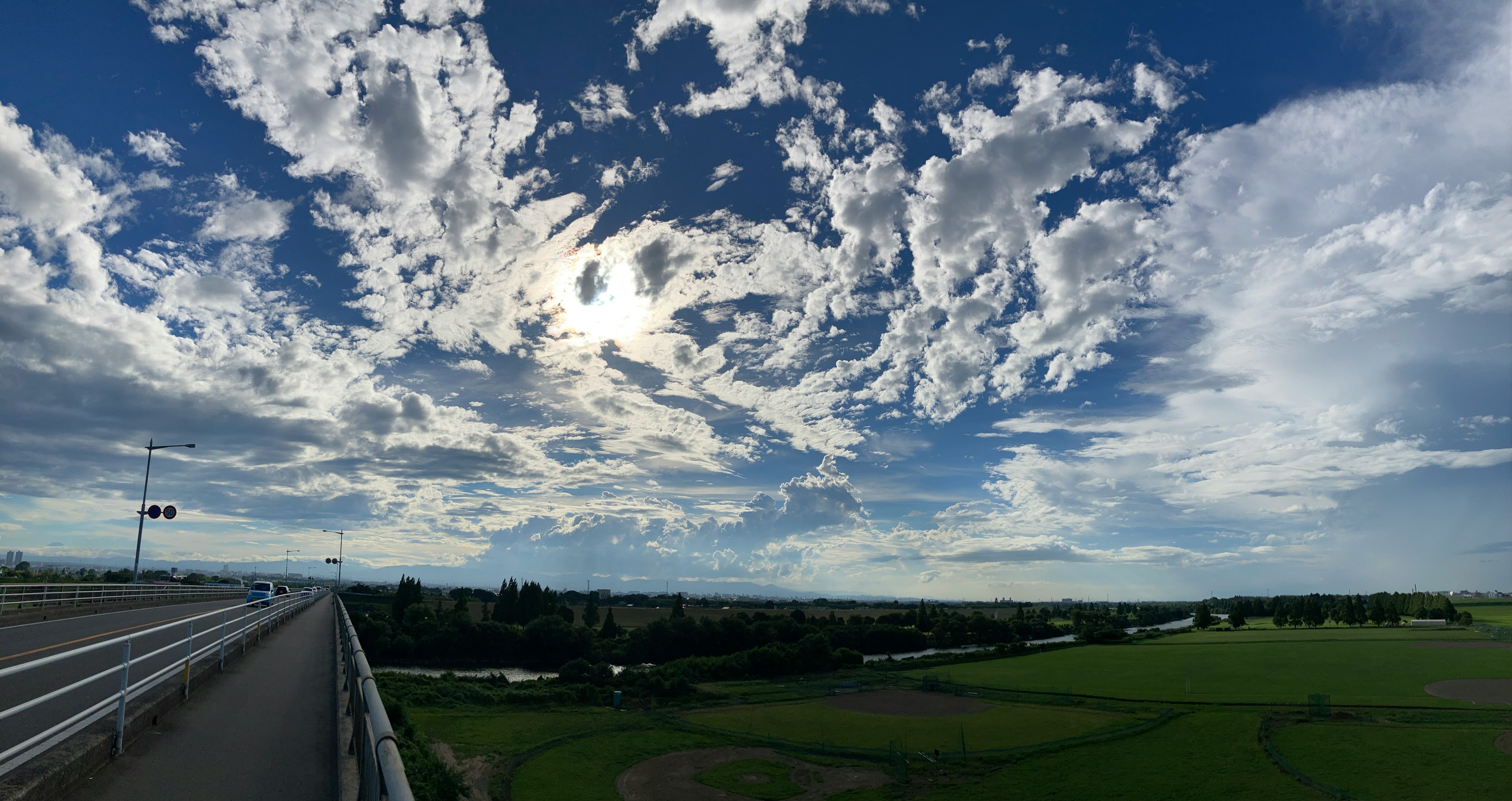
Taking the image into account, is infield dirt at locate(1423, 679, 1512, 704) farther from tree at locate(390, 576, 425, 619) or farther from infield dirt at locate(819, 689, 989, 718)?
tree at locate(390, 576, 425, 619)

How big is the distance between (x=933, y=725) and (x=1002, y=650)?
56362 millimetres

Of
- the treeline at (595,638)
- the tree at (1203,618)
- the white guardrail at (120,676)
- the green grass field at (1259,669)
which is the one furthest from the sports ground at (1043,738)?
the tree at (1203,618)

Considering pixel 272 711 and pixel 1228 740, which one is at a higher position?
pixel 272 711

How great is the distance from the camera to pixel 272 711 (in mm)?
12094

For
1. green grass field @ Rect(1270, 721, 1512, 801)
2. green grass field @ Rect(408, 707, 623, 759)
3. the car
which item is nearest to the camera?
green grass field @ Rect(1270, 721, 1512, 801)

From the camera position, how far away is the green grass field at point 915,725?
5656 cm

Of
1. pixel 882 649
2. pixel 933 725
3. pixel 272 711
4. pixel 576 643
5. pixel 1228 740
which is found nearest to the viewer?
pixel 272 711

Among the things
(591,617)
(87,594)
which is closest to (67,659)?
(87,594)

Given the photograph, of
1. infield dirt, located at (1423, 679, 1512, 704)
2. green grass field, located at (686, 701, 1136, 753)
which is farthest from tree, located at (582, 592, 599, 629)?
infield dirt, located at (1423, 679, 1512, 704)

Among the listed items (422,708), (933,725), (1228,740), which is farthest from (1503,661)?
(422,708)

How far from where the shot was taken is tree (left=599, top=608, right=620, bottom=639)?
117312 mm

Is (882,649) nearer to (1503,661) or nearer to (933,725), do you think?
(933,725)

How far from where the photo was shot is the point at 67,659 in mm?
11820

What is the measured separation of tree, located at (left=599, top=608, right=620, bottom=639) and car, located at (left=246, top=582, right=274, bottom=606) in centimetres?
7027
